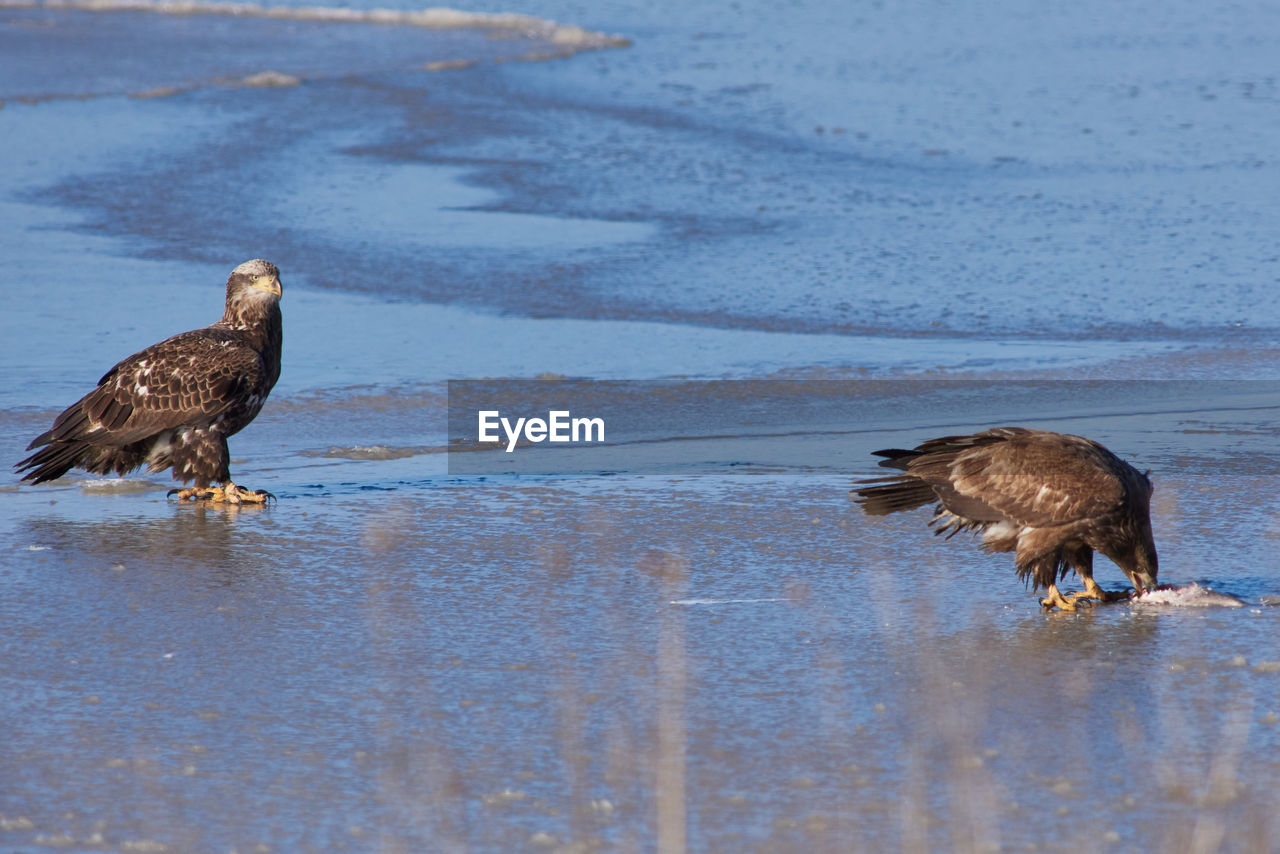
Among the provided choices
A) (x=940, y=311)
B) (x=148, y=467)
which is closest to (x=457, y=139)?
(x=940, y=311)

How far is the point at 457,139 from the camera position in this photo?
15.1m

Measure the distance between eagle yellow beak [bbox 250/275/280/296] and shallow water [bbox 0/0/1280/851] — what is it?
2.70ft

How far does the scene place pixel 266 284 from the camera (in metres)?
7.29

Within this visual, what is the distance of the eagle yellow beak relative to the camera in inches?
287

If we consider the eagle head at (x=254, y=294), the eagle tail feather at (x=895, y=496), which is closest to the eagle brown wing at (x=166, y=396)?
the eagle head at (x=254, y=294)

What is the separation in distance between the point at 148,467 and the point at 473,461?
1.42 metres

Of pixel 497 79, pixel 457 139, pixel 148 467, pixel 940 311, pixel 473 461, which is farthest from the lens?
pixel 497 79

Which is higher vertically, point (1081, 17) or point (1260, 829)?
point (1081, 17)

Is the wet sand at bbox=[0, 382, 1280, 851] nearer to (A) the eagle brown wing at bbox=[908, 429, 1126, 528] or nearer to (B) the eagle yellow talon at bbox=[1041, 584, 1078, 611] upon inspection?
(B) the eagle yellow talon at bbox=[1041, 584, 1078, 611]

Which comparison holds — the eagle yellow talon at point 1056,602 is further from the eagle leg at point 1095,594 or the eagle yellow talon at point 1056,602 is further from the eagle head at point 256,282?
the eagle head at point 256,282

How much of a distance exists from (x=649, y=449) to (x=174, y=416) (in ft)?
7.16

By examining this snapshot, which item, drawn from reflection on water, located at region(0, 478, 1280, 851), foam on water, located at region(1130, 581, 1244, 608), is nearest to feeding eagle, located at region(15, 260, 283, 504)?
reflection on water, located at region(0, 478, 1280, 851)

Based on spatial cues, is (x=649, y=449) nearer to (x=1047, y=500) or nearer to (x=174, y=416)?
(x=174, y=416)

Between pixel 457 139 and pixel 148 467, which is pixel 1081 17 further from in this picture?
pixel 148 467
